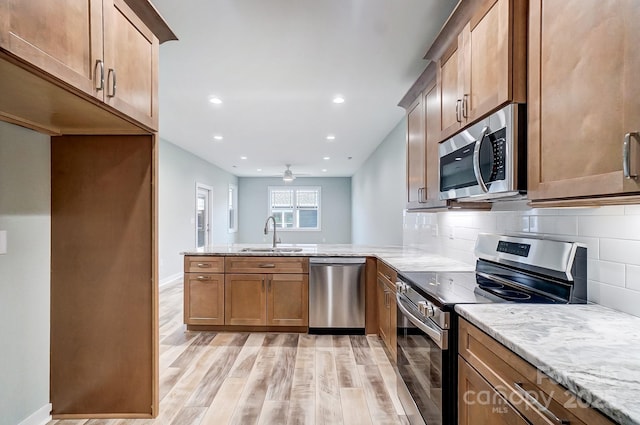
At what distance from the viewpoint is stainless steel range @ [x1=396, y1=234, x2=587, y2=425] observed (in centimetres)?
143

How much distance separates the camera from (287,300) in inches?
139

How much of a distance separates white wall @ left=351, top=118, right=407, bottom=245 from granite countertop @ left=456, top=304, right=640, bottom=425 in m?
3.07

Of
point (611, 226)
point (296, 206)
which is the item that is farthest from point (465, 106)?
point (296, 206)

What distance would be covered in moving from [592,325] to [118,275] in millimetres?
2327

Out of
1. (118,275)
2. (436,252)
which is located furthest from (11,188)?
(436,252)

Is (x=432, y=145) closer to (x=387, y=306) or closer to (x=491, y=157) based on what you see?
(x=491, y=157)

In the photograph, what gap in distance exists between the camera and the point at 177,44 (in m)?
2.50

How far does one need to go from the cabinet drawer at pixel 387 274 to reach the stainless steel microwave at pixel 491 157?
87 cm

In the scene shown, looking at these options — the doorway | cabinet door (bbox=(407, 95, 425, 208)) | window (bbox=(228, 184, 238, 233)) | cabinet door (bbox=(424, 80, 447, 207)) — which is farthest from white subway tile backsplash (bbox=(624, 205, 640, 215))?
window (bbox=(228, 184, 238, 233))

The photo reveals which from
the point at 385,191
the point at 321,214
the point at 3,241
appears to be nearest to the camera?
the point at 3,241

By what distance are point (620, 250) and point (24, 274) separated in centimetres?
286

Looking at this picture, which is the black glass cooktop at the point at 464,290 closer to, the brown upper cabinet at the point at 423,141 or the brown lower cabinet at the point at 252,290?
the brown upper cabinet at the point at 423,141

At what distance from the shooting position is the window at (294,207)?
437 inches

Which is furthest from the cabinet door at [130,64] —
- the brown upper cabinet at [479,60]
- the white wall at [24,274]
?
the brown upper cabinet at [479,60]
